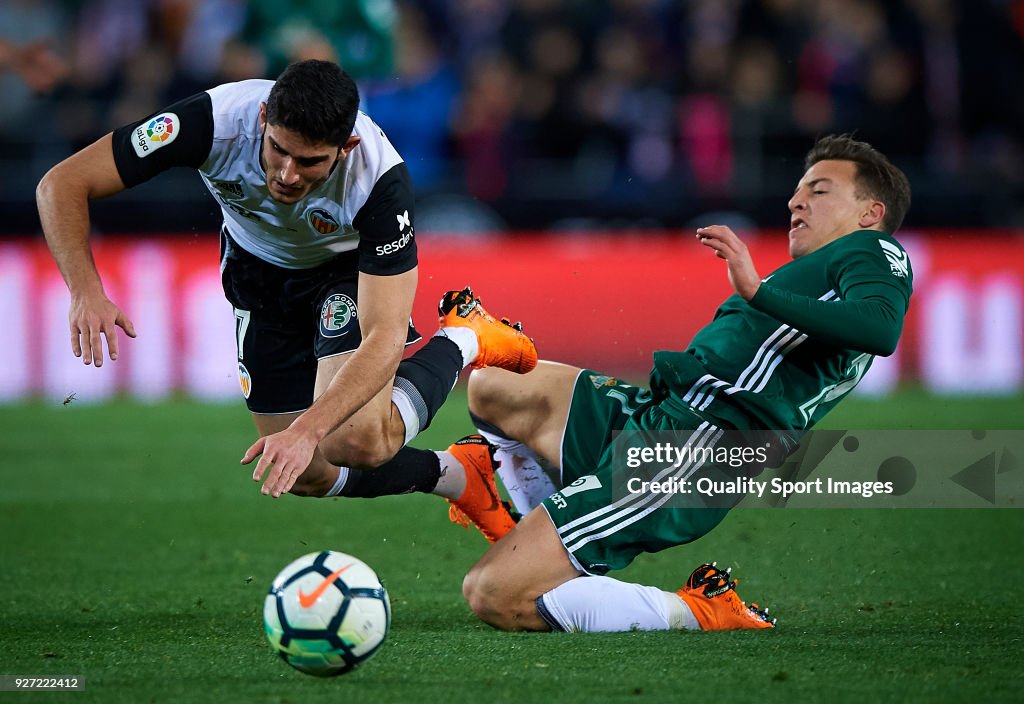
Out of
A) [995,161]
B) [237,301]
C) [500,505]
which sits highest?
[995,161]

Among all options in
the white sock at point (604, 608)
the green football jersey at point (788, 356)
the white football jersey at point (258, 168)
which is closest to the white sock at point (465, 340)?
the white football jersey at point (258, 168)

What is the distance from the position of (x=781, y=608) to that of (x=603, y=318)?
6258 mm

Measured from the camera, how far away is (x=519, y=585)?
4562 millimetres

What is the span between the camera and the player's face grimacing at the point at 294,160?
437 cm

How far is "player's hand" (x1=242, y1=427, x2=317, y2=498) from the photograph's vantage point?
12.6ft

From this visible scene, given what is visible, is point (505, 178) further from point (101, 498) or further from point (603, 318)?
point (101, 498)

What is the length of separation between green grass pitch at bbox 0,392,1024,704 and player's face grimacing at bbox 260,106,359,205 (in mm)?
1395

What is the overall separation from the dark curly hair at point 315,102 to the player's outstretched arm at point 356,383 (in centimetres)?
51

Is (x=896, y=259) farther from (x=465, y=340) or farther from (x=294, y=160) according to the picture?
(x=294, y=160)

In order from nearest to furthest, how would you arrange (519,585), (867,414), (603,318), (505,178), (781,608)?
(519,585) < (781,608) < (867,414) < (603,318) < (505,178)

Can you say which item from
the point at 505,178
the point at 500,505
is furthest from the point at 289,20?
the point at 500,505

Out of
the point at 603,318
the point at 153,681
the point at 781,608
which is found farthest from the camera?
the point at 603,318

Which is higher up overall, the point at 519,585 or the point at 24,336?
the point at 24,336

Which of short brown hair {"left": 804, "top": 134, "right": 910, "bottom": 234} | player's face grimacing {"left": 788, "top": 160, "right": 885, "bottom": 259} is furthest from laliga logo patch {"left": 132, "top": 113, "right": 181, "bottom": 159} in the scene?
short brown hair {"left": 804, "top": 134, "right": 910, "bottom": 234}
